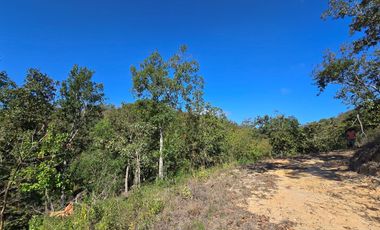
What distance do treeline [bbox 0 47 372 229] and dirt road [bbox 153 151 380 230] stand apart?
4.83 meters

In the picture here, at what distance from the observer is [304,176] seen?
8359 mm

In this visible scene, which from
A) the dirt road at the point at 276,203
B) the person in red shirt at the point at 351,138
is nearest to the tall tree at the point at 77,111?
the dirt road at the point at 276,203

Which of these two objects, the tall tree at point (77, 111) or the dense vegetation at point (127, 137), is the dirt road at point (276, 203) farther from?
the tall tree at point (77, 111)

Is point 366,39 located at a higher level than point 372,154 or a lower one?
higher

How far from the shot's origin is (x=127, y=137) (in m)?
18.0

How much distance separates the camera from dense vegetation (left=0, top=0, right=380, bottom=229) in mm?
8062

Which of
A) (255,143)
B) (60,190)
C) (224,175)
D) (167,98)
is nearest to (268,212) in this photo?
(224,175)

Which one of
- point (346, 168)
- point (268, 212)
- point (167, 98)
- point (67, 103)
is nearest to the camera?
point (268, 212)

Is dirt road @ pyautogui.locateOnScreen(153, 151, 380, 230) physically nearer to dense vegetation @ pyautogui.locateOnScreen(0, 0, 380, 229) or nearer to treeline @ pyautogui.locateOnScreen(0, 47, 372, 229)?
dense vegetation @ pyautogui.locateOnScreen(0, 0, 380, 229)

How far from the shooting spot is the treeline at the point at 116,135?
11805 millimetres

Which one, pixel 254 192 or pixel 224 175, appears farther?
pixel 224 175

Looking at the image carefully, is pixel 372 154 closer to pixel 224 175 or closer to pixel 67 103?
pixel 224 175

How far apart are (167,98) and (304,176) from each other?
8.61 metres

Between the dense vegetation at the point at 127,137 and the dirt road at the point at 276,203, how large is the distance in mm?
962
